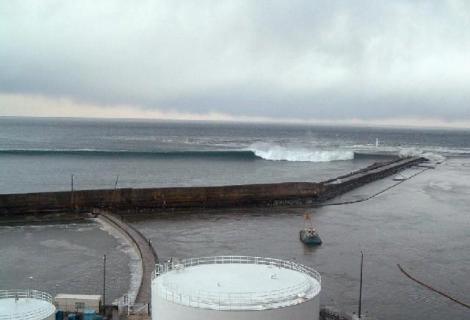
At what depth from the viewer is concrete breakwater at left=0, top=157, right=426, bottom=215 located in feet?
127

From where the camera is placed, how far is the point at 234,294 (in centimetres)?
1249

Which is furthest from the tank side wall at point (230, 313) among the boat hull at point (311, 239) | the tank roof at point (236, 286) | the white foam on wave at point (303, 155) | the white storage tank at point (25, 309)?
the white foam on wave at point (303, 155)

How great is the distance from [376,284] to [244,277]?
1157 cm

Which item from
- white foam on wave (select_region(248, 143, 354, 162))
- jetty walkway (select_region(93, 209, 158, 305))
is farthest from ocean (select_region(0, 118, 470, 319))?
white foam on wave (select_region(248, 143, 354, 162))

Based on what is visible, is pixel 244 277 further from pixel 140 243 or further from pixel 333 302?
pixel 140 243

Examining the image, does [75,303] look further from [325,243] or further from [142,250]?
[325,243]

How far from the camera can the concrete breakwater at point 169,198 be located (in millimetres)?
38812

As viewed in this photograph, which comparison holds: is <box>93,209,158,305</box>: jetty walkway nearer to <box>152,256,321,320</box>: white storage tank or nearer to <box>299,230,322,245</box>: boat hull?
<box>152,256,321,320</box>: white storage tank

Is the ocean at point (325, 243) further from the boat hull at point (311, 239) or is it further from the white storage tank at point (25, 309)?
the white storage tank at point (25, 309)

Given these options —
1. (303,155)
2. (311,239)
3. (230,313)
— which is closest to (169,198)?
(311,239)

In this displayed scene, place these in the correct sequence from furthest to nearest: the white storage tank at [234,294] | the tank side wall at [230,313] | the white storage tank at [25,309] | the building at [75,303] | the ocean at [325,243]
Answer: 1. the ocean at [325,243]
2. the building at [75,303]
3. the white storage tank at [25,309]
4. the white storage tank at [234,294]
5. the tank side wall at [230,313]

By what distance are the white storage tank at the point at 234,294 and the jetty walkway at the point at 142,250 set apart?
5.56 metres

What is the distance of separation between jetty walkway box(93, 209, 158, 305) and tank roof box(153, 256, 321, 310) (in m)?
5.21

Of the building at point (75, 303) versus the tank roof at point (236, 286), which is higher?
the tank roof at point (236, 286)
